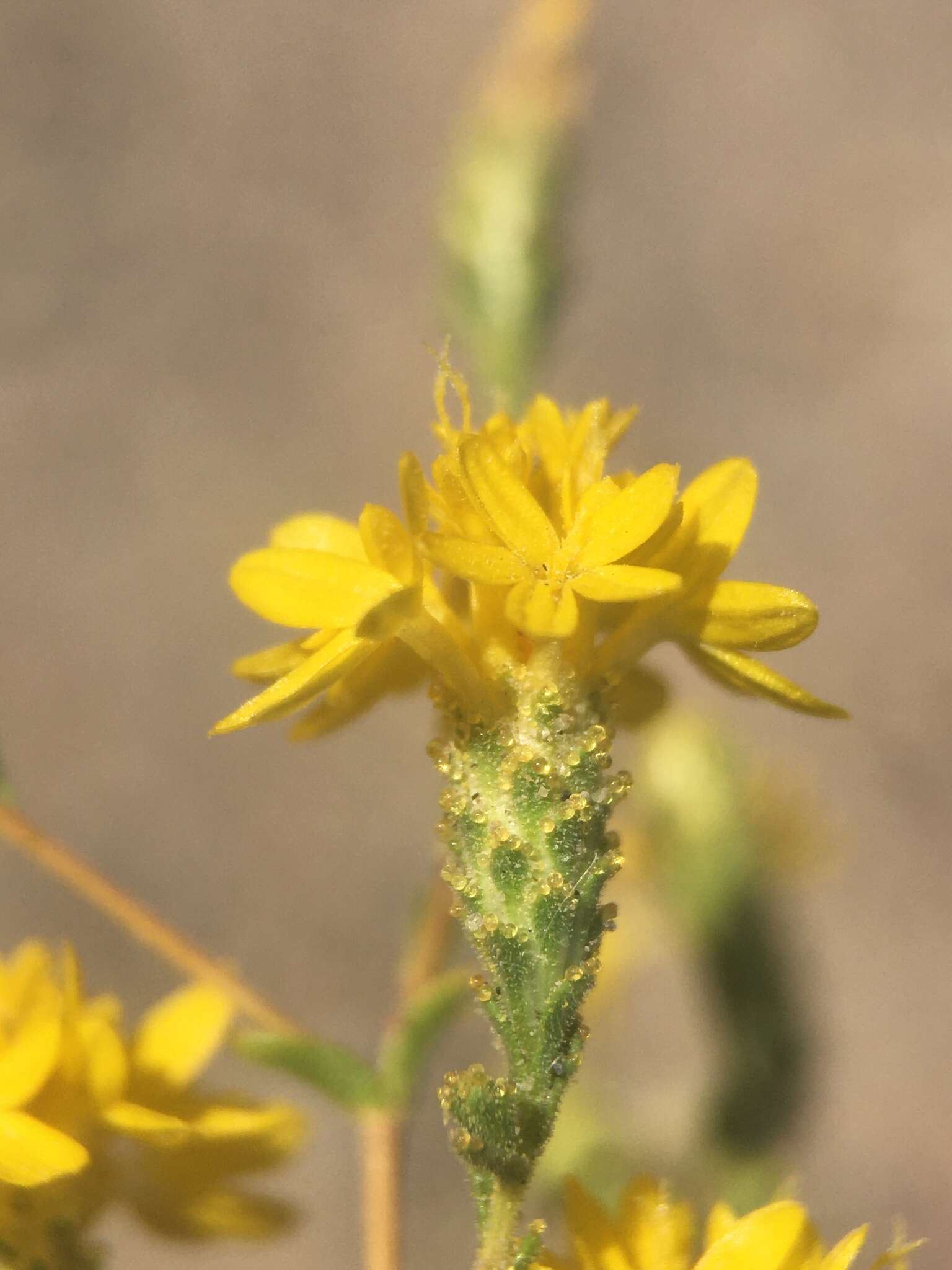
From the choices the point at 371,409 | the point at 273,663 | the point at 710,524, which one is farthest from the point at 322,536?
the point at 371,409

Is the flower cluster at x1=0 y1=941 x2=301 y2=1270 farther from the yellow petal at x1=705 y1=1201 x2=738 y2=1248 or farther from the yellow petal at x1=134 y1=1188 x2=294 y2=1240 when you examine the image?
the yellow petal at x1=705 y1=1201 x2=738 y2=1248

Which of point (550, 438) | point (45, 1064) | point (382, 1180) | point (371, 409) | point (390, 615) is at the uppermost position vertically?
point (371, 409)

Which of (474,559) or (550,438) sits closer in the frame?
(474,559)

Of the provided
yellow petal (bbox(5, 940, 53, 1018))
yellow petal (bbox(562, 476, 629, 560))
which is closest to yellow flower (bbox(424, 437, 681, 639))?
yellow petal (bbox(562, 476, 629, 560))

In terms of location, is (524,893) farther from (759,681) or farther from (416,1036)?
(416,1036)

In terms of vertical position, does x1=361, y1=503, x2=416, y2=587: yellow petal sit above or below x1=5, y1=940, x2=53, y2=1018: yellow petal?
above

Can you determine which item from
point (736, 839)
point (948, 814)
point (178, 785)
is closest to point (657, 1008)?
point (948, 814)

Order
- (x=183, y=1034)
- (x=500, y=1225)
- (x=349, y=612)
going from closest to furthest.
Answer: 1. (x=500, y=1225)
2. (x=349, y=612)
3. (x=183, y=1034)
